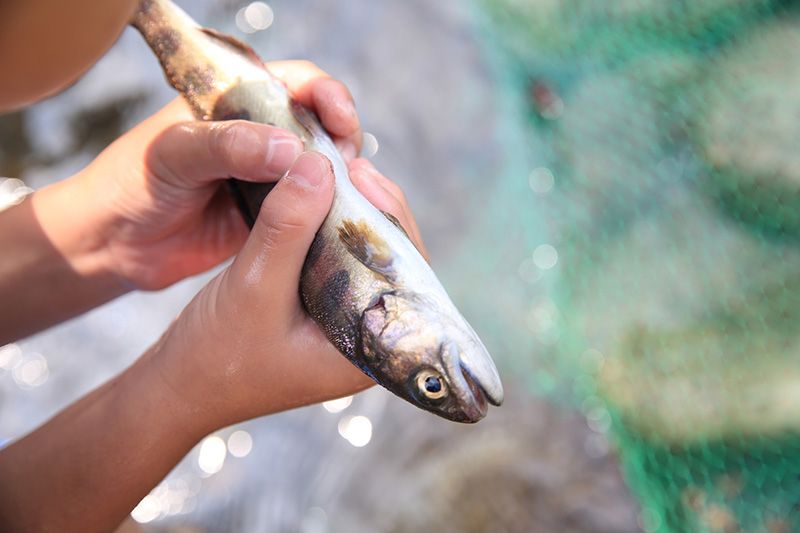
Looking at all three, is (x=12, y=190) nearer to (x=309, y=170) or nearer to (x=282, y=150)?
(x=282, y=150)

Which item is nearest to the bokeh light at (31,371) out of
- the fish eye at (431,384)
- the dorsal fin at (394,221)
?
the dorsal fin at (394,221)

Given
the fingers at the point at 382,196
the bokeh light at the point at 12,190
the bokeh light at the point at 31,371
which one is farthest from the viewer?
the bokeh light at the point at 12,190

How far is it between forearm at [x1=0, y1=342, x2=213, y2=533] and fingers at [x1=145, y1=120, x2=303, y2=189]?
73 cm

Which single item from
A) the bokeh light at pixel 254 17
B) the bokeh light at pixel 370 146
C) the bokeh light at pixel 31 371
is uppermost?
the bokeh light at pixel 254 17

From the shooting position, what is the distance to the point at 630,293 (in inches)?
179

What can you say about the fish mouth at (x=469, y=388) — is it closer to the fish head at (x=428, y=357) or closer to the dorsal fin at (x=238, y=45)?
the fish head at (x=428, y=357)

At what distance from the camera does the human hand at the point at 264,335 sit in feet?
7.54

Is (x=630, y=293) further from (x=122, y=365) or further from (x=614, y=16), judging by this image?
(x=122, y=365)

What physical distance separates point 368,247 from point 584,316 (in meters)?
2.50

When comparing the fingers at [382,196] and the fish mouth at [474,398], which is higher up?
the fingers at [382,196]

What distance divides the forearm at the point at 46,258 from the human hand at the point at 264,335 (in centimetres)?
97

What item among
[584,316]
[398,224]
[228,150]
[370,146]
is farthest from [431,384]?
[370,146]

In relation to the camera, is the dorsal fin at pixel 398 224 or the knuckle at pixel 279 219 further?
the dorsal fin at pixel 398 224

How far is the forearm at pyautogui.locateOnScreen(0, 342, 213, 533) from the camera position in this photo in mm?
2562
